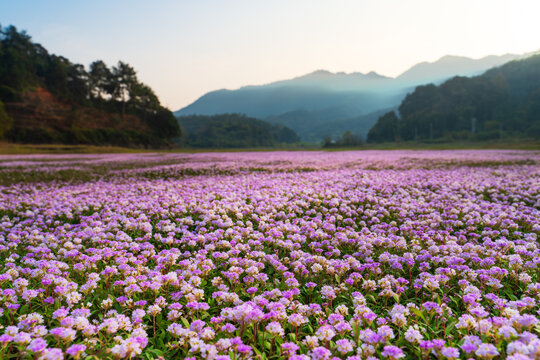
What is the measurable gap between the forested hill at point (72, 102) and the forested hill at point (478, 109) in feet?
299

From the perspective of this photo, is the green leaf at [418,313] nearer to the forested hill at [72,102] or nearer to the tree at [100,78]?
the forested hill at [72,102]

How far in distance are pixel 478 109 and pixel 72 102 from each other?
481 feet

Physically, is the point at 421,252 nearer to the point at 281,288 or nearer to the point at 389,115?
the point at 281,288

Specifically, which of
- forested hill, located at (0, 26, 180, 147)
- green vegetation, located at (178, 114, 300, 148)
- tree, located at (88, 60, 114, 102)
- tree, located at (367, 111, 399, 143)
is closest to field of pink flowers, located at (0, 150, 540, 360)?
forested hill, located at (0, 26, 180, 147)

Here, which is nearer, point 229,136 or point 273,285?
point 273,285

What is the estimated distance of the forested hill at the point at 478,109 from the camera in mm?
104625

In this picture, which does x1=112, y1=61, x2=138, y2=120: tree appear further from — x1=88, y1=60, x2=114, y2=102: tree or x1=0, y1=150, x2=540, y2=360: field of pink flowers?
x1=0, y1=150, x2=540, y2=360: field of pink flowers

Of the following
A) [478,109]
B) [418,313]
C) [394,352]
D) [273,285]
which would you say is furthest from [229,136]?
[394,352]

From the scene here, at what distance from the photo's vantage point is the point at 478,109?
11500 centimetres

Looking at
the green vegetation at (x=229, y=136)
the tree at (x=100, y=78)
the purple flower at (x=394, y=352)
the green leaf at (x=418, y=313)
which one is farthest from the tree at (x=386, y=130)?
the purple flower at (x=394, y=352)

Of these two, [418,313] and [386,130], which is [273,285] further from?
[386,130]

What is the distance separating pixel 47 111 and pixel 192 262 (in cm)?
9589

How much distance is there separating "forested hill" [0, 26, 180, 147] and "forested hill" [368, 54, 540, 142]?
9103cm

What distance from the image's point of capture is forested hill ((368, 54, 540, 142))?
343 feet
